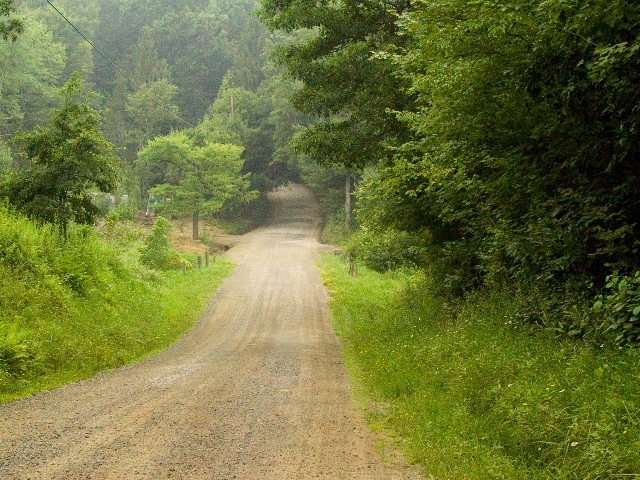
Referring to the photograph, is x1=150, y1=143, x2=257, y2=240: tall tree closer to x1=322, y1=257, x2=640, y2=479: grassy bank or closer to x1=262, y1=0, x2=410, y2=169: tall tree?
x1=262, y1=0, x2=410, y2=169: tall tree

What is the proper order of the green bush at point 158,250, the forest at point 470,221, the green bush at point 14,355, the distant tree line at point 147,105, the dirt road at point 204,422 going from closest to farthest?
the dirt road at point 204,422 < the forest at point 470,221 < the green bush at point 14,355 < the distant tree line at point 147,105 < the green bush at point 158,250

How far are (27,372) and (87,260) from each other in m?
7.06

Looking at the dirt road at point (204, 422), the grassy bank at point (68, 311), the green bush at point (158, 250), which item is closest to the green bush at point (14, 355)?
the grassy bank at point (68, 311)

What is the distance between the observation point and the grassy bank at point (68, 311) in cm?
1040

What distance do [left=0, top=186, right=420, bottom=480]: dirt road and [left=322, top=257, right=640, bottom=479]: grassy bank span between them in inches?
25.7

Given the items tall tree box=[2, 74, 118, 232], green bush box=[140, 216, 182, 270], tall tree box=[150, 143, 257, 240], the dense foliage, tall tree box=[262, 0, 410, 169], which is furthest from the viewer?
tall tree box=[150, 143, 257, 240]

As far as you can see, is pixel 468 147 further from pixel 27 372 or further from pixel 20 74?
pixel 20 74

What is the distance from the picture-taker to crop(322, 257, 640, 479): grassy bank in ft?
17.5

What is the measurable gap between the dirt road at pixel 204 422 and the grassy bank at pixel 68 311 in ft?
2.46

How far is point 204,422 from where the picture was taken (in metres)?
7.60

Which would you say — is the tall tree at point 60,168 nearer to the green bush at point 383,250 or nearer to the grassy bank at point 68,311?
the grassy bank at point 68,311

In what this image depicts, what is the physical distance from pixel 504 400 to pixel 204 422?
3548 mm

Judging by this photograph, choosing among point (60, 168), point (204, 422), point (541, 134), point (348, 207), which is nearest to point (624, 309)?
point (541, 134)

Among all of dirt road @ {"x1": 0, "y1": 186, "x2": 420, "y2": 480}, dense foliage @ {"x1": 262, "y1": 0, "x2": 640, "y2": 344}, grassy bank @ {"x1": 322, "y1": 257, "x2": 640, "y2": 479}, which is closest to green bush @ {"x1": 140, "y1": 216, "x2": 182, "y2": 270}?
dirt road @ {"x1": 0, "y1": 186, "x2": 420, "y2": 480}
